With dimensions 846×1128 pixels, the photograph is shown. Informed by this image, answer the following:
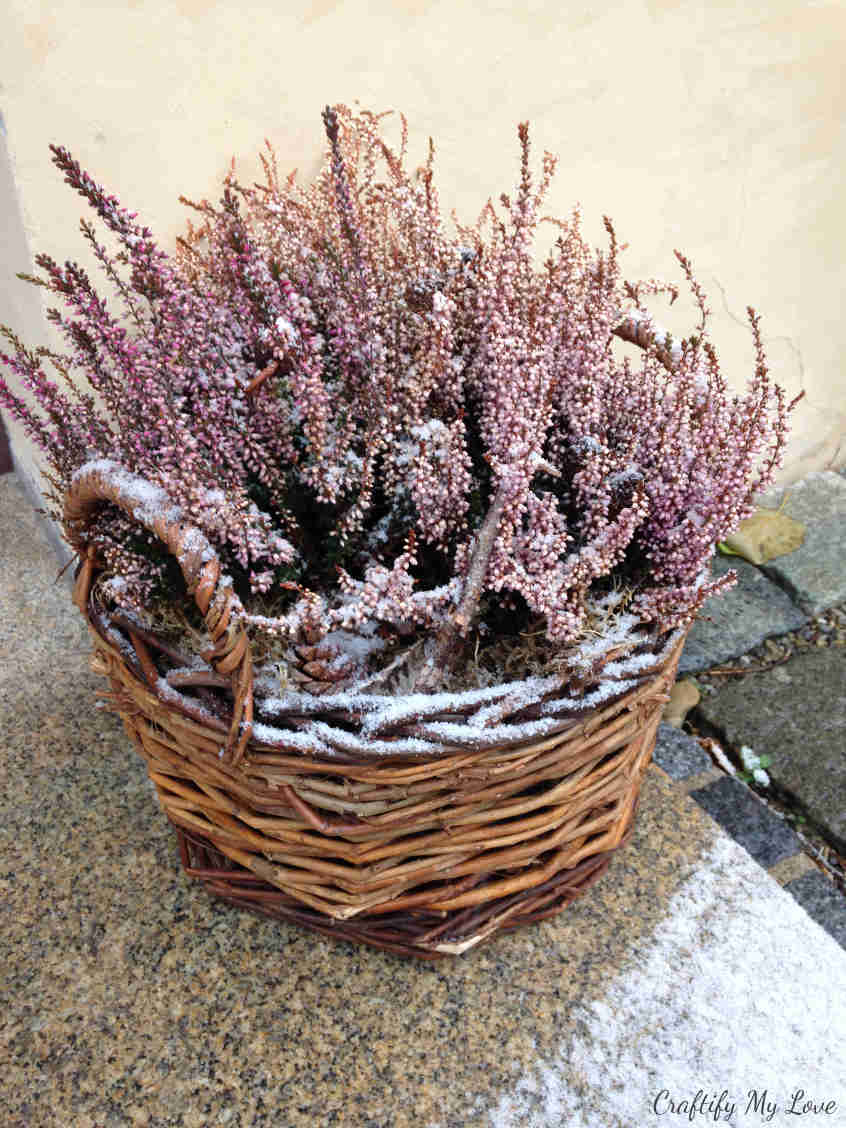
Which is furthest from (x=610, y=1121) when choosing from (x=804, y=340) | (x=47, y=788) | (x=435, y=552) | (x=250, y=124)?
(x=804, y=340)

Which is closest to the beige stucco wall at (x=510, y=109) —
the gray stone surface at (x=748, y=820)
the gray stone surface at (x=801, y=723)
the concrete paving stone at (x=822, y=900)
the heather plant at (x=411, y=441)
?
the heather plant at (x=411, y=441)

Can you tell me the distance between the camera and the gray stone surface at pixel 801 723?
199 centimetres

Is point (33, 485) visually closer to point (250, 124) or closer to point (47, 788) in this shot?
point (47, 788)

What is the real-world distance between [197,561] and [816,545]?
2405mm

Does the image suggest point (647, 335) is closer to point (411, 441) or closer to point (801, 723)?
point (411, 441)

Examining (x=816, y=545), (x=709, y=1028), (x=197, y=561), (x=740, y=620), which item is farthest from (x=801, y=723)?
(x=197, y=561)

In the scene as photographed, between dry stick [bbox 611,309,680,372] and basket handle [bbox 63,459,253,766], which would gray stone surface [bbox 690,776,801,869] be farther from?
basket handle [bbox 63,459,253,766]

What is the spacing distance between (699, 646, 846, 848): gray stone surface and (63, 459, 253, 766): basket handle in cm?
149

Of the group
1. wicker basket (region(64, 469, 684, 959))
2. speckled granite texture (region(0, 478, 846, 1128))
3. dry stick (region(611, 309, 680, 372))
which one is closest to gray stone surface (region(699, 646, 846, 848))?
speckled granite texture (region(0, 478, 846, 1128))

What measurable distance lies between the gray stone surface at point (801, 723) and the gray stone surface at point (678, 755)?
10.8 inches

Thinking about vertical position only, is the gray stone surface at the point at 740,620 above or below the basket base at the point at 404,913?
below

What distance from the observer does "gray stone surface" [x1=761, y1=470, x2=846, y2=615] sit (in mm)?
2631

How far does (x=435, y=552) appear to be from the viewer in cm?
124

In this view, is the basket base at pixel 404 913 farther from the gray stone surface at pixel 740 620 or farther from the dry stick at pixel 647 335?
the gray stone surface at pixel 740 620
